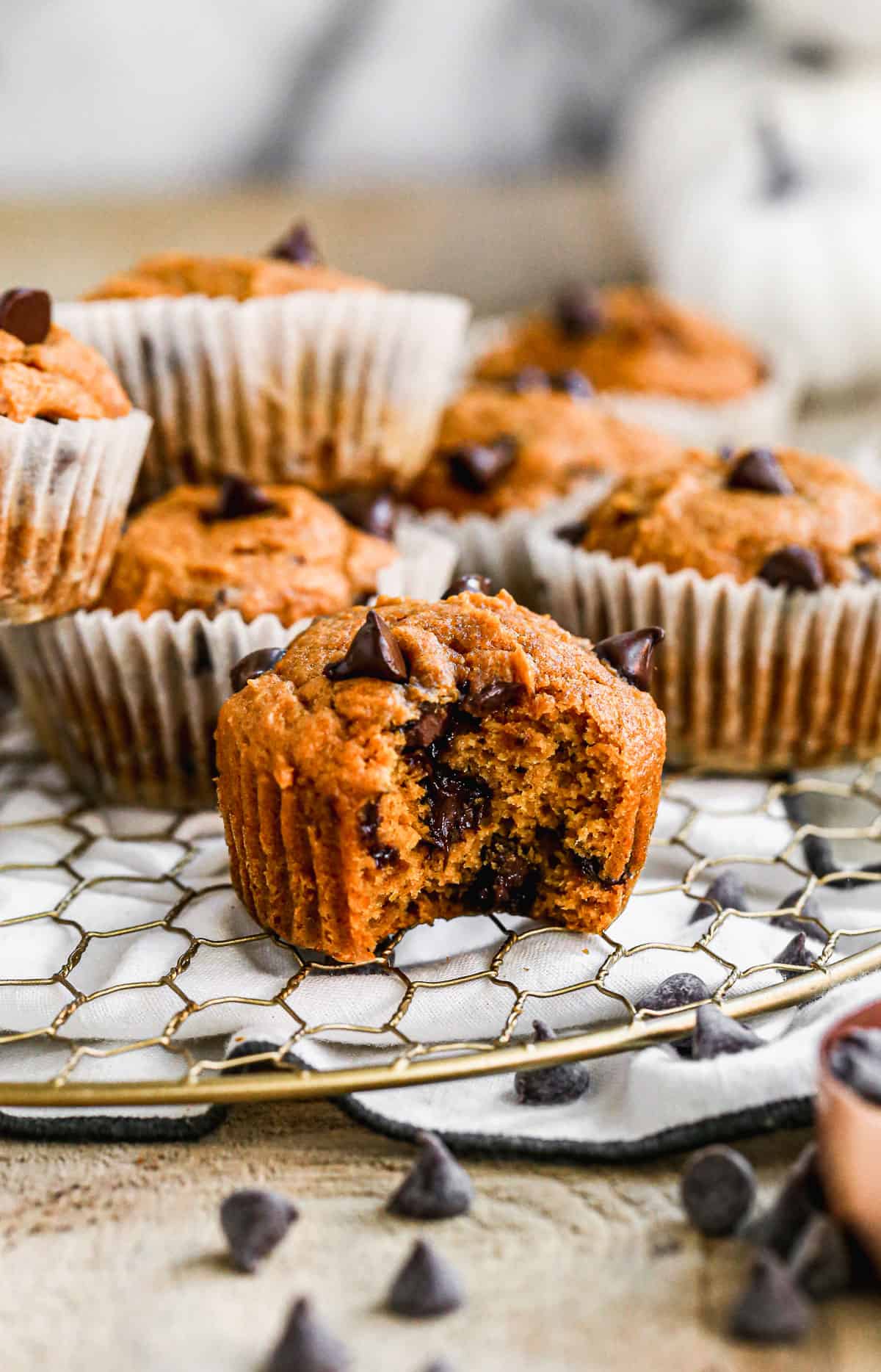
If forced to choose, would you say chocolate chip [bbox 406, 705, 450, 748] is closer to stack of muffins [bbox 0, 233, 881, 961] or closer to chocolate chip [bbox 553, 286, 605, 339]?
stack of muffins [bbox 0, 233, 881, 961]

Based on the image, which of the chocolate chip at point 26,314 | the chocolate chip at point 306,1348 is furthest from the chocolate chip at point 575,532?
the chocolate chip at point 306,1348

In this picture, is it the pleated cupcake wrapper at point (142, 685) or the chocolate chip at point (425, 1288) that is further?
the pleated cupcake wrapper at point (142, 685)

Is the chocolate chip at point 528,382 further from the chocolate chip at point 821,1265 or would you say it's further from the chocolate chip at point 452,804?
the chocolate chip at point 821,1265

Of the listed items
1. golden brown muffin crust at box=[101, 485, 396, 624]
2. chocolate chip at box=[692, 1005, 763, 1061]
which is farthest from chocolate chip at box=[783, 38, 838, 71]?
chocolate chip at box=[692, 1005, 763, 1061]

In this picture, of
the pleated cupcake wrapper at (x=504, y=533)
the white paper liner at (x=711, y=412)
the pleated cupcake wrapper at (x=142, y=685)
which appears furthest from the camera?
the white paper liner at (x=711, y=412)

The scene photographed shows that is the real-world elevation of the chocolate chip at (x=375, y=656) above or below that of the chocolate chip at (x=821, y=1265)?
above

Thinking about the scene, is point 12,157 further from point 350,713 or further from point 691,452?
point 350,713

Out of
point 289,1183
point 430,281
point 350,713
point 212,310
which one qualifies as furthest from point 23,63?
point 289,1183
